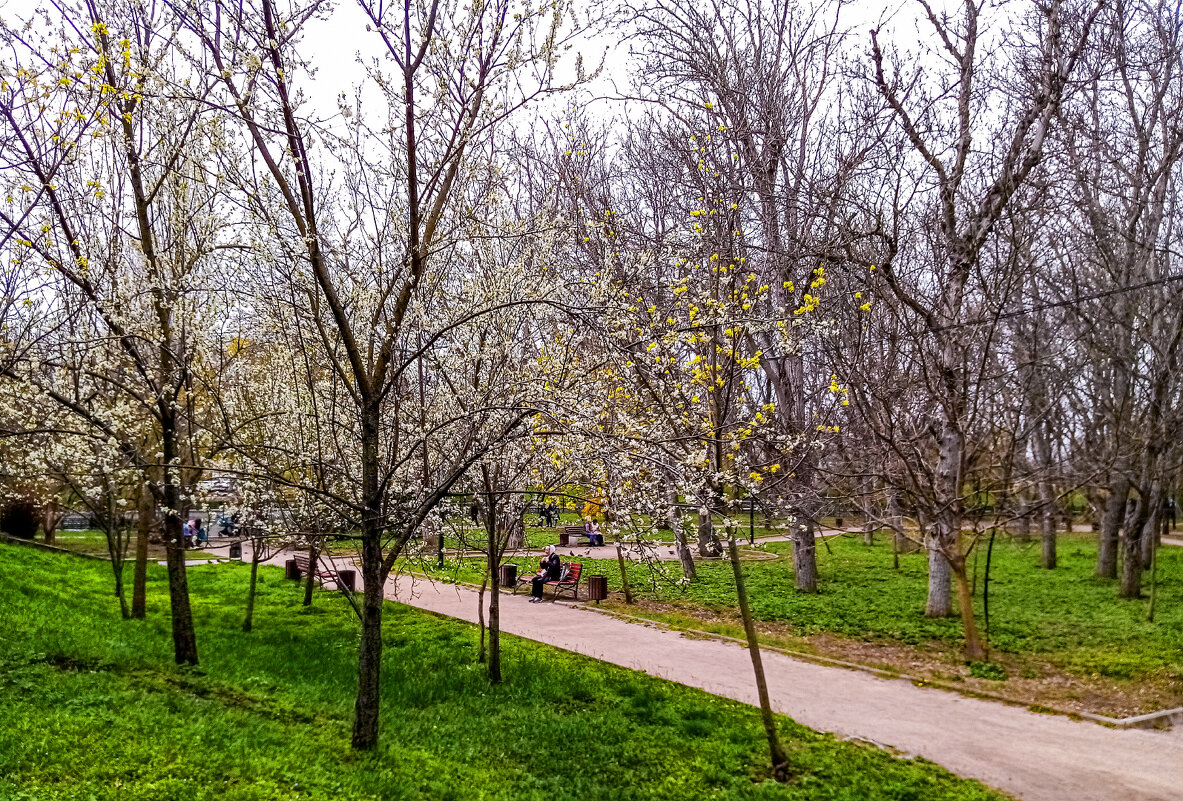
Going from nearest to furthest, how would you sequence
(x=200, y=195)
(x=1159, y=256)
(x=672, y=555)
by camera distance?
(x=200, y=195)
(x=1159, y=256)
(x=672, y=555)

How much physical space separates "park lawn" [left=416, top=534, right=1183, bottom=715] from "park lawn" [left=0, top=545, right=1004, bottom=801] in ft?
5.34

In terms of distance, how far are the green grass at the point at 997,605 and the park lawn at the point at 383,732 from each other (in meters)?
1.55

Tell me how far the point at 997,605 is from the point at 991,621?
7.02 feet

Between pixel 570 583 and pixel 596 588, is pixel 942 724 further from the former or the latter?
pixel 570 583

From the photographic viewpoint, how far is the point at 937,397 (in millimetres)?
10117

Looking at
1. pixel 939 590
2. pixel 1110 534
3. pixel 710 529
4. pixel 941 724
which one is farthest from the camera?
pixel 1110 534

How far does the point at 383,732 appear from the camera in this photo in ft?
22.5

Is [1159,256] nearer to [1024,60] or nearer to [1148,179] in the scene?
[1148,179]

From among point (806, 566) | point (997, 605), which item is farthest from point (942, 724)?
point (806, 566)

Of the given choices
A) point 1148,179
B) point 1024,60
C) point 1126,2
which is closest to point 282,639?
point 1024,60

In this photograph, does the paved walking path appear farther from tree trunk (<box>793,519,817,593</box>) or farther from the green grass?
tree trunk (<box>793,519,817,593</box>)

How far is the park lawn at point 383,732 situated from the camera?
17.4ft

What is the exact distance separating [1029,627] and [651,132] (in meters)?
12.1

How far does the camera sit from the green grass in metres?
10.9
